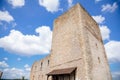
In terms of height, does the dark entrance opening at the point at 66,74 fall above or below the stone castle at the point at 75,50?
below

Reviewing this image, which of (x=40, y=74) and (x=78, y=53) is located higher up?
(x=78, y=53)

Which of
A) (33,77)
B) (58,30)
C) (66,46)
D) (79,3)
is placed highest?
(79,3)

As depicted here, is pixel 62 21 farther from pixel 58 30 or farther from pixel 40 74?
pixel 40 74

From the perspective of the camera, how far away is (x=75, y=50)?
10750 mm

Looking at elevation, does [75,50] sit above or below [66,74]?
above

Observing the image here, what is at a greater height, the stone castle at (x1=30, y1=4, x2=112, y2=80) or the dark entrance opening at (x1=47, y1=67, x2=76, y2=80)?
the stone castle at (x1=30, y1=4, x2=112, y2=80)

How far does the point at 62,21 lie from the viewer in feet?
46.8

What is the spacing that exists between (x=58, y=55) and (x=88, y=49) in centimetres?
386

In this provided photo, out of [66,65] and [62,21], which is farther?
[62,21]

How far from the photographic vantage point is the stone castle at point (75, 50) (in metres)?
9.62

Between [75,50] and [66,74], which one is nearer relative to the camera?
[66,74]

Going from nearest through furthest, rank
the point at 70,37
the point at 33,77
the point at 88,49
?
the point at 88,49 < the point at 70,37 < the point at 33,77

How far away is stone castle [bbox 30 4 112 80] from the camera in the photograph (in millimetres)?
9623

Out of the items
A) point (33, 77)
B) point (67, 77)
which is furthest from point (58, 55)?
point (33, 77)
